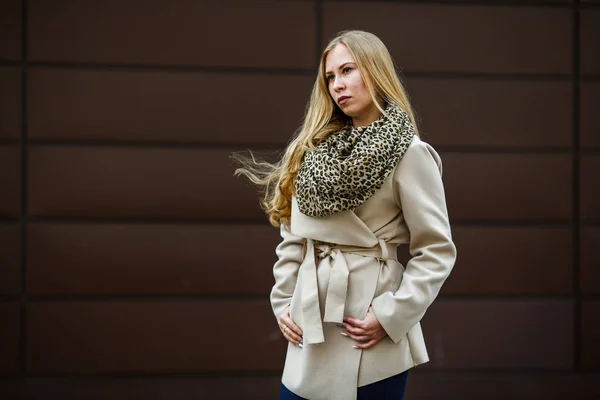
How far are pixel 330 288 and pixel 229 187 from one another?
6.58 feet

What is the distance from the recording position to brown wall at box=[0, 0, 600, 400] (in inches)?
152

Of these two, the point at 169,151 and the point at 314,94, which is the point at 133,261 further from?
the point at 314,94

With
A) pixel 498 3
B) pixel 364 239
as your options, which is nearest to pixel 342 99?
pixel 364 239

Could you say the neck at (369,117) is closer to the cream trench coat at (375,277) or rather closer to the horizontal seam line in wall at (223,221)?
the cream trench coat at (375,277)

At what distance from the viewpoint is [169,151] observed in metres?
3.91

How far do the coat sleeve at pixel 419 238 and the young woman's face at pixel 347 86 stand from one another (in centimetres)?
20

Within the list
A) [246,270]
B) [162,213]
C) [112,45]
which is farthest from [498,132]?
[112,45]

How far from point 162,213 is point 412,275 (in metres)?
2.19

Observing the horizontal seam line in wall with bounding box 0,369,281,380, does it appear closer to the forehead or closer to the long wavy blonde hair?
the long wavy blonde hair

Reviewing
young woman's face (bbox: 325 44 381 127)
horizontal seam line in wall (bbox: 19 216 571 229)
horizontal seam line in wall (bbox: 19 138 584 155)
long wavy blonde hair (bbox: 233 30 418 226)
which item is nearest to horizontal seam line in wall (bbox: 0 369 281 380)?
horizontal seam line in wall (bbox: 19 216 571 229)

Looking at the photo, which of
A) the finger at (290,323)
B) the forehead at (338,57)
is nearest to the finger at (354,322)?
the finger at (290,323)

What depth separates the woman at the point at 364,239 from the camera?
1968mm

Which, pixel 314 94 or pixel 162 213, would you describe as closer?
pixel 314 94

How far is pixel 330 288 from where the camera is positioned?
200cm
